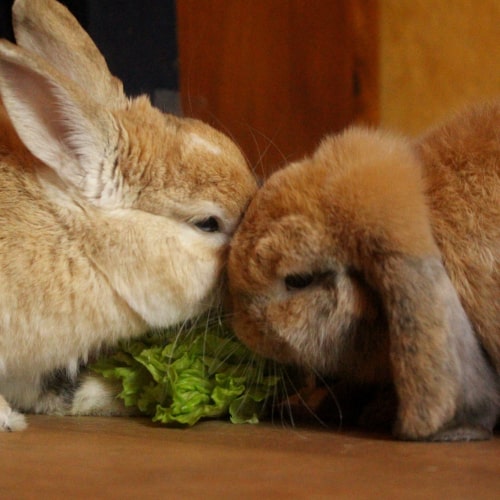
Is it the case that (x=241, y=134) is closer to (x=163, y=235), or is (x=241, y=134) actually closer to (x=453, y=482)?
(x=163, y=235)

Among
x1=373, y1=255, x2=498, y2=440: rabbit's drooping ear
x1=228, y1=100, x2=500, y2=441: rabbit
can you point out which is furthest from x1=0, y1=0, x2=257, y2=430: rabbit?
x1=373, y1=255, x2=498, y2=440: rabbit's drooping ear

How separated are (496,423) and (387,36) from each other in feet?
5.61

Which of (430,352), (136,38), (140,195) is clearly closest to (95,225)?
(140,195)

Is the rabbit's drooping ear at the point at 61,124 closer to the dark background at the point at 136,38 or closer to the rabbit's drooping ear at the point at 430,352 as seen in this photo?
the rabbit's drooping ear at the point at 430,352

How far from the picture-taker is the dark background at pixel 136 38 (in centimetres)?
362

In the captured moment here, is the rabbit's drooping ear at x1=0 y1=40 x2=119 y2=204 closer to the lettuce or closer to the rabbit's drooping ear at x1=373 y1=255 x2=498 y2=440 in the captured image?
the lettuce

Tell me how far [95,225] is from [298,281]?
520 mm

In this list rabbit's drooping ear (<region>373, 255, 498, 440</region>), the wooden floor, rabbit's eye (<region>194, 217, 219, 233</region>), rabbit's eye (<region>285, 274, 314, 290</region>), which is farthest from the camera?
rabbit's eye (<region>194, 217, 219, 233</region>)

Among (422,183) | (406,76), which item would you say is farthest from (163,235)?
(406,76)

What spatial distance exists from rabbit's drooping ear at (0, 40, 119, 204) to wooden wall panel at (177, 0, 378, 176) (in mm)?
1229

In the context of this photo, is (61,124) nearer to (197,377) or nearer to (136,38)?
(197,377)

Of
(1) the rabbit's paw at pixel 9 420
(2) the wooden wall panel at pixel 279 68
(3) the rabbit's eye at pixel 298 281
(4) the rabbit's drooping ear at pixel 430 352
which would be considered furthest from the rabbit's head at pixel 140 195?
(2) the wooden wall panel at pixel 279 68

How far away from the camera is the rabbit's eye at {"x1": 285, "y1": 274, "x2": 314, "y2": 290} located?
200 centimetres

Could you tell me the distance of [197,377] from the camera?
7.31 ft
